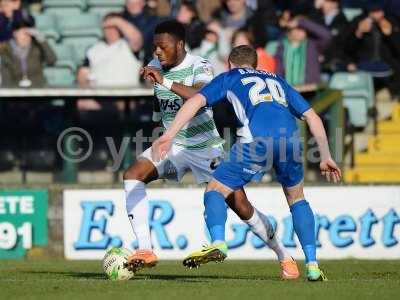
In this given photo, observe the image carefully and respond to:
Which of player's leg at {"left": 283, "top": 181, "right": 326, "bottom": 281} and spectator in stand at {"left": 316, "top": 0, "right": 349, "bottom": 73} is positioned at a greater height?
spectator in stand at {"left": 316, "top": 0, "right": 349, "bottom": 73}

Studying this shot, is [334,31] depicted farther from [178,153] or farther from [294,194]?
[294,194]

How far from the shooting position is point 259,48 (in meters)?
18.6

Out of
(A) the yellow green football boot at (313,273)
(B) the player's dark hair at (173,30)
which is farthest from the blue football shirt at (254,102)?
(B) the player's dark hair at (173,30)

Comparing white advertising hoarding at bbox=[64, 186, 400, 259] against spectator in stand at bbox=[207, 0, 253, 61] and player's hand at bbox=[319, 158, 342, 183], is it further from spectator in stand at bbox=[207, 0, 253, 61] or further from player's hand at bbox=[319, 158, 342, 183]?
player's hand at bbox=[319, 158, 342, 183]

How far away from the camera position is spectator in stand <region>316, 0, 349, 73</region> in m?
19.4

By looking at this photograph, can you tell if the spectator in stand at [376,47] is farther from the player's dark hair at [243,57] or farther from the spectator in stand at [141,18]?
the player's dark hair at [243,57]

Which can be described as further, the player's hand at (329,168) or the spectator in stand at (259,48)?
the spectator in stand at (259,48)

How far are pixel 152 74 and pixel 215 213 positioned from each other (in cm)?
141

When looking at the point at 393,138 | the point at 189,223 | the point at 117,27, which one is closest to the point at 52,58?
the point at 117,27

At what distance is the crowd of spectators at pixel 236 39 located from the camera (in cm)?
1844

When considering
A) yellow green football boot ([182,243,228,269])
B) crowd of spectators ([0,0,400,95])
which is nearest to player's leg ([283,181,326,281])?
yellow green football boot ([182,243,228,269])

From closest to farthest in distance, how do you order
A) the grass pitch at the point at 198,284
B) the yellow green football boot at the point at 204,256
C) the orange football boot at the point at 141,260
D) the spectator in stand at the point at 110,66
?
the grass pitch at the point at 198,284
the yellow green football boot at the point at 204,256
the orange football boot at the point at 141,260
the spectator in stand at the point at 110,66

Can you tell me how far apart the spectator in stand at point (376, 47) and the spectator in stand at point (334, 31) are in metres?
0.14

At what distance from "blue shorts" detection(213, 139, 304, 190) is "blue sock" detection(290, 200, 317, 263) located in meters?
0.35
